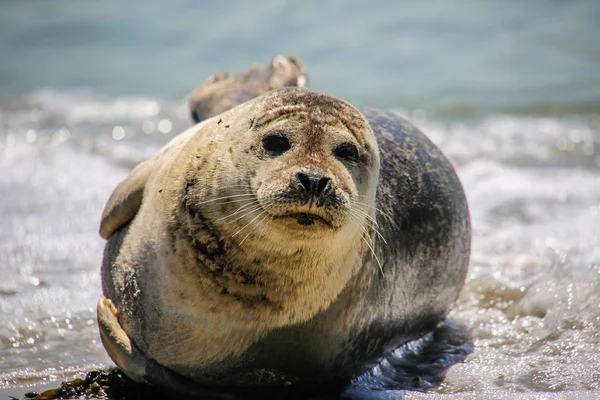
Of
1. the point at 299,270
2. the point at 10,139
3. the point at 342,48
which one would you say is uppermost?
the point at 342,48

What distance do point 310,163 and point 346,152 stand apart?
0.85 ft

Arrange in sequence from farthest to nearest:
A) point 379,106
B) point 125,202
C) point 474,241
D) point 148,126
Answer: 1. point 379,106
2. point 148,126
3. point 474,241
4. point 125,202

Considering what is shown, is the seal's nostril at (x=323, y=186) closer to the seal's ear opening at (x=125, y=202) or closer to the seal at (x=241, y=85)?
the seal's ear opening at (x=125, y=202)

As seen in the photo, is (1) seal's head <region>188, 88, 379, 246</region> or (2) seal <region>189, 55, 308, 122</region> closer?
(1) seal's head <region>188, 88, 379, 246</region>

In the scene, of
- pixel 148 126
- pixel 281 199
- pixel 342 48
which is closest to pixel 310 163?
pixel 281 199

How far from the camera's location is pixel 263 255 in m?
3.36

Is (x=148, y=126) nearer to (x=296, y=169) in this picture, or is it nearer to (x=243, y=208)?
(x=243, y=208)

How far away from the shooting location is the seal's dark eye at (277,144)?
3.29 m

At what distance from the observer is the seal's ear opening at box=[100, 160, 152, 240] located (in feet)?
13.1

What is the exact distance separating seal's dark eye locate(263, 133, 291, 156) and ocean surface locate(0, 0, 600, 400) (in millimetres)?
1382

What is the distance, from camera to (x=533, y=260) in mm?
6102

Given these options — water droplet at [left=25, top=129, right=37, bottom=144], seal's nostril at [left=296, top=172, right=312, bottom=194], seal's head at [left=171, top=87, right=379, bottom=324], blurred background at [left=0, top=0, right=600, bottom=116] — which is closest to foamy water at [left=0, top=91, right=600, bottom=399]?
A: water droplet at [left=25, top=129, right=37, bottom=144]

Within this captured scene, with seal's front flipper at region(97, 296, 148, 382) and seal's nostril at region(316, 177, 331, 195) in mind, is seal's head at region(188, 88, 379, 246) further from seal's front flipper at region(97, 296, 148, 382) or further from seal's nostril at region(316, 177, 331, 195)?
seal's front flipper at region(97, 296, 148, 382)

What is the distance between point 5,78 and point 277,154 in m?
11.2
